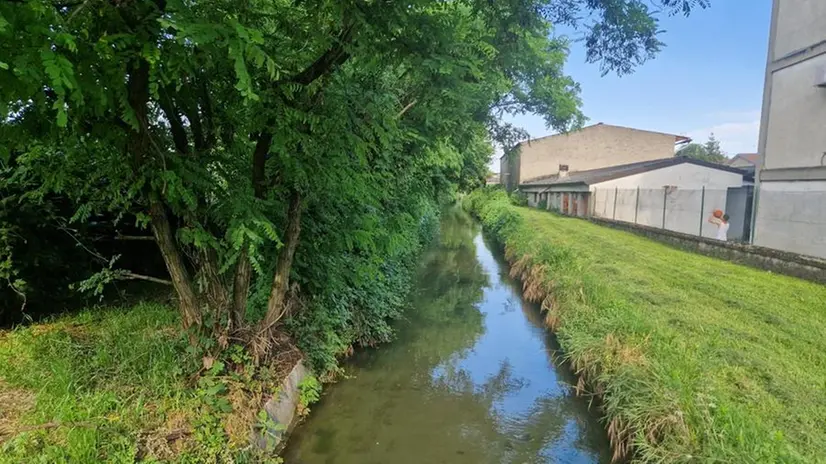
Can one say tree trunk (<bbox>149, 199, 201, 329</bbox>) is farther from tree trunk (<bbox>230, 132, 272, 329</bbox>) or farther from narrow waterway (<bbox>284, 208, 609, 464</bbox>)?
narrow waterway (<bbox>284, 208, 609, 464</bbox>)

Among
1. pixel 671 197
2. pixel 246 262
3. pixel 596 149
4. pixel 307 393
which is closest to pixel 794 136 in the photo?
pixel 671 197

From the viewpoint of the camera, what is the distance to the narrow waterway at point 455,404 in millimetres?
4469

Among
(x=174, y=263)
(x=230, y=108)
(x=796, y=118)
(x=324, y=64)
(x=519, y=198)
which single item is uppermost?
(x=796, y=118)

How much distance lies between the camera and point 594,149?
115 ft

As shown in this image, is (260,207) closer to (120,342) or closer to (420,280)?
(120,342)

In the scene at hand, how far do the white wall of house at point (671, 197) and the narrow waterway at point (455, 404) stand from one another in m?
7.99

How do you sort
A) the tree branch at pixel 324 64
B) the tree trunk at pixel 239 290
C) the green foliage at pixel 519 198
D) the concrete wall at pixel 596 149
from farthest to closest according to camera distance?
the green foliage at pixel 519 198, the concrete wall at pixel 596 149, the tree trunk at pixel 239 290, the tree branch at pixel 324 64

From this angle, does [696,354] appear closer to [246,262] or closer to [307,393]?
[307,393]

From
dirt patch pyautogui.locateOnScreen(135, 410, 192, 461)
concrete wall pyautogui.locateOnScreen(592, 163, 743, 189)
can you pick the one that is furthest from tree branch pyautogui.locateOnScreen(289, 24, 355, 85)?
concrete wall pyautogui.locateOnScreen(592, 163, 743, 189)

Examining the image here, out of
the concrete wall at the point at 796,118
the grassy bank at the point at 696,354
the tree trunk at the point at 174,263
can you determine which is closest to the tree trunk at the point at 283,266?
the tree trunk at the point at 174,263

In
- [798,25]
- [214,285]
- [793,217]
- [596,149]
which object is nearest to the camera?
[214,285]

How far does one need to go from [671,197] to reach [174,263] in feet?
51.4

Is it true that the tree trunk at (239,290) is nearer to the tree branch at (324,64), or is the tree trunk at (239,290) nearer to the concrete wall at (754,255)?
the tree branch at (324,64)

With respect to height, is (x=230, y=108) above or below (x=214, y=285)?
above
